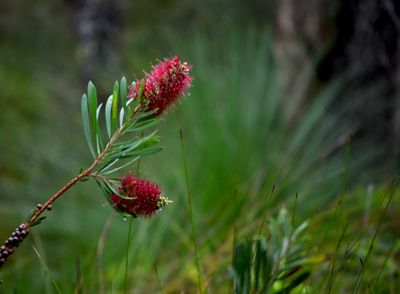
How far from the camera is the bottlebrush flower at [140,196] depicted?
60cm

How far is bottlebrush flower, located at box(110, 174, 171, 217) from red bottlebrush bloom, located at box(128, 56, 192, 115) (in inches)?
3.3

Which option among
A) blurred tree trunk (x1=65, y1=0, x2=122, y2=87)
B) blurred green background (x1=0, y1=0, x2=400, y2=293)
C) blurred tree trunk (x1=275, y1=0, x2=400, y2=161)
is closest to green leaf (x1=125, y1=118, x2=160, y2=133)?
blurred green background (x1=0, y1=0, x2=400, y2=293)

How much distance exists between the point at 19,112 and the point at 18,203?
56.2 inches

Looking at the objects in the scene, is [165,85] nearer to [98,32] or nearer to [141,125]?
[141,125]

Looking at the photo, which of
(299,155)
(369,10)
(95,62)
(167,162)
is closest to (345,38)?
(369,10)

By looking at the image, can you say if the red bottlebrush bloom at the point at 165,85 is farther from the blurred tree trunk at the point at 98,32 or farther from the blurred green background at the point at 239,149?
the blurred tree trunk at the point at 98,32

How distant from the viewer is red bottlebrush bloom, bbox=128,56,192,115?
2.06 feet

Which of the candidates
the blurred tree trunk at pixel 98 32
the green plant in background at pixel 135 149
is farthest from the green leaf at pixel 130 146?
the blurred tree trunk at pixel 98 32

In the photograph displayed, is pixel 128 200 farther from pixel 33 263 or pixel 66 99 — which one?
pixel 66 99

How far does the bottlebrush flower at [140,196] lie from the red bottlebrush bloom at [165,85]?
0.27 feet

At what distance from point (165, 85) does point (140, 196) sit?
120mm

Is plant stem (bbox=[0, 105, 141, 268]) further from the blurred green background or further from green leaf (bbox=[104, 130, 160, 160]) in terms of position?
the blurred green background

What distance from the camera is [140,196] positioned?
60cm

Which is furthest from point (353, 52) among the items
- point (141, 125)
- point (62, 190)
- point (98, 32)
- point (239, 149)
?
point (98, 32)
